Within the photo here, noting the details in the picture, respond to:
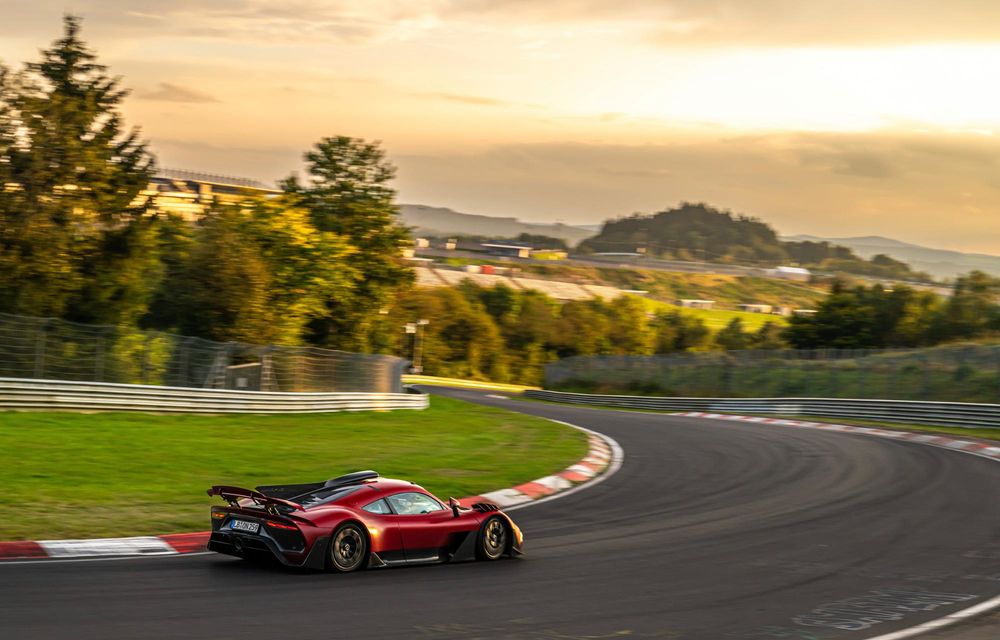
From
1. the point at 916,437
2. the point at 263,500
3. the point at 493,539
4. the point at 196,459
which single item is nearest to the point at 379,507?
the point at 263,500

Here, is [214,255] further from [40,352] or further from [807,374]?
[807,374]

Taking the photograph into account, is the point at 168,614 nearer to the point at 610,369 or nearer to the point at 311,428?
the point at 311,428

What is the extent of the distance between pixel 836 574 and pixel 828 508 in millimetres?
5147

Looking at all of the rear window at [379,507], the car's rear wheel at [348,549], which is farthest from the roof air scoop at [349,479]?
the car's rear wheel at [348,549]

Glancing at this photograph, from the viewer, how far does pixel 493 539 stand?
11570 millimetres

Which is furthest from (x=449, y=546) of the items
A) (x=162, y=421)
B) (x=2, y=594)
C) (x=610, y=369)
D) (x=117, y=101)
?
(x=610, y=369)

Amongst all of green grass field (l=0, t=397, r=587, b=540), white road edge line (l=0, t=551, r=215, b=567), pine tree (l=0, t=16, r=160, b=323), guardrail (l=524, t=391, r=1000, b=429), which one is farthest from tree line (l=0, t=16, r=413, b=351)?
white road edge line (l=0, t=551, r=215, b=567)

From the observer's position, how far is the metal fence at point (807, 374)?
3778 cm

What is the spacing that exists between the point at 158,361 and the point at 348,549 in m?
19.3

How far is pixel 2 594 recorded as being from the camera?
8.55 meters

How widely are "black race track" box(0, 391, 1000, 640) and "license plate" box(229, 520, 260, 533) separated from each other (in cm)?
41

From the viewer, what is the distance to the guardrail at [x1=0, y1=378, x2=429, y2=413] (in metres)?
24.8

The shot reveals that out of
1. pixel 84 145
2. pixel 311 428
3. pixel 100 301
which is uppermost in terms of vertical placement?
pixel 84 145

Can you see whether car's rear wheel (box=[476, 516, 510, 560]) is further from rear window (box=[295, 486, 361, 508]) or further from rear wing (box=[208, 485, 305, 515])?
rear wing (box=[208, 485, 305, 515])
